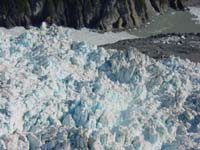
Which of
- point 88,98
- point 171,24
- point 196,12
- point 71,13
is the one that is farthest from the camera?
point 196,12

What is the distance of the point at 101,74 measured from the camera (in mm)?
14625

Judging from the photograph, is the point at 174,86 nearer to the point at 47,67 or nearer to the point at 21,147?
the point at 47,67

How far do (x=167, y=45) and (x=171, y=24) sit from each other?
6.13 metres

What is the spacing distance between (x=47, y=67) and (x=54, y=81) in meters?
0.72

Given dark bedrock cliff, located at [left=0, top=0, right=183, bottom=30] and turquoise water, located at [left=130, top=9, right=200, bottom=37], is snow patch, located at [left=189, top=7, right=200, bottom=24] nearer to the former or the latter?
turquoise water, located at [left=130, top=9, right=200, bottom=37]

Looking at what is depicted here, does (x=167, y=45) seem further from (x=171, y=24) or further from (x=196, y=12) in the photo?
(x=196, y=12)

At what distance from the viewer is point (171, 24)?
3359 cm

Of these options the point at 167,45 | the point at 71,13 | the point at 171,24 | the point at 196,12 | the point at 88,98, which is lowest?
the point at 88,98

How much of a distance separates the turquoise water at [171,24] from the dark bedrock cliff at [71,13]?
3.58 feet

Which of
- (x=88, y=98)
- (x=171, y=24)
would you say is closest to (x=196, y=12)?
(x=171, y=24)

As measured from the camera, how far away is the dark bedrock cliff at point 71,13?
31538mm

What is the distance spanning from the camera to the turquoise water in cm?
3209

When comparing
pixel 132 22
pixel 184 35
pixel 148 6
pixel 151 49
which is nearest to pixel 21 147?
pixel 151 49

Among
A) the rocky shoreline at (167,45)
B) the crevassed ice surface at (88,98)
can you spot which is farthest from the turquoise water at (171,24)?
the crevassed ice surface at (88,98)
